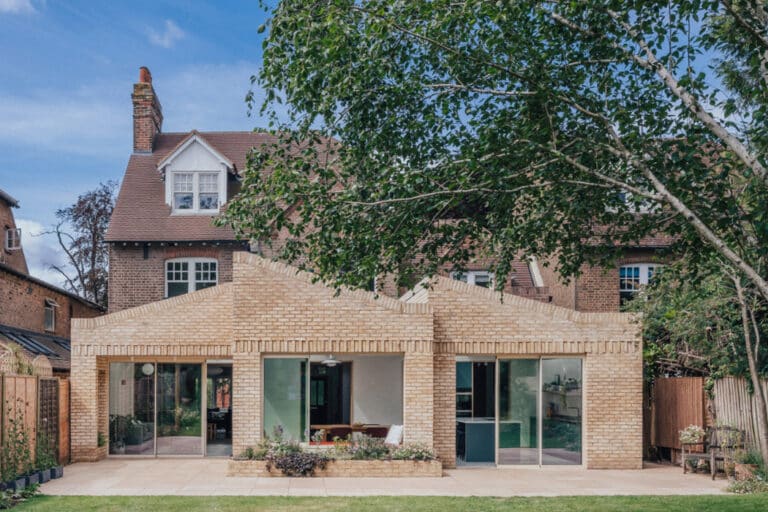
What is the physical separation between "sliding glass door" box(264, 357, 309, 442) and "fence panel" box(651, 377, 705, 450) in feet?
27.1

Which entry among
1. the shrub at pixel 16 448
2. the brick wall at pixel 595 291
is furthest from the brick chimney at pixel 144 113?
the shrub at pixel 16 448

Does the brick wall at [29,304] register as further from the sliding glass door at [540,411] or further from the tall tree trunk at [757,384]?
the tall tree trunk at [757,384]

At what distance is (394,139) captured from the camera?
10477mm

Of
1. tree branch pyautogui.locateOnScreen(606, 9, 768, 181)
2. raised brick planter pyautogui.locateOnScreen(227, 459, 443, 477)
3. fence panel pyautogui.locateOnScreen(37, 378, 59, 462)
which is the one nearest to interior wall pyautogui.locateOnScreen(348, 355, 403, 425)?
raised brick planter pyautogui.locateOnScreen(227, 459, 443, 477)

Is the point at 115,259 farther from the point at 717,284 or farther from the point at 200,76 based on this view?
the point at 717,284

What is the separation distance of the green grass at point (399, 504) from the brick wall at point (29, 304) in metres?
10.4

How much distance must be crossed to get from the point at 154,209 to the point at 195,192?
58.1 inches

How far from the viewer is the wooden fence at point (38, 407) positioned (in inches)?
547

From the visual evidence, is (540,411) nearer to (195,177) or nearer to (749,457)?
(749,457)

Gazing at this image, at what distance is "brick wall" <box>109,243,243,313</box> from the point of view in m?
25.4

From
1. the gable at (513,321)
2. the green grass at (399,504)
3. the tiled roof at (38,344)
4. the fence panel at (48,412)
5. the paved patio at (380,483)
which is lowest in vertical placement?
the paved patio at (380,483)

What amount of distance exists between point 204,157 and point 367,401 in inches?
423

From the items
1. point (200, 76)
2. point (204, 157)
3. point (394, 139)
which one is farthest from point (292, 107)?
point (204, 157)

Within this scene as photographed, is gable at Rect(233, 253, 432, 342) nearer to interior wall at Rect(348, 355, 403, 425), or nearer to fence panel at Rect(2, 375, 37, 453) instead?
interior wall at Rect(348, 355, 403, 425)
